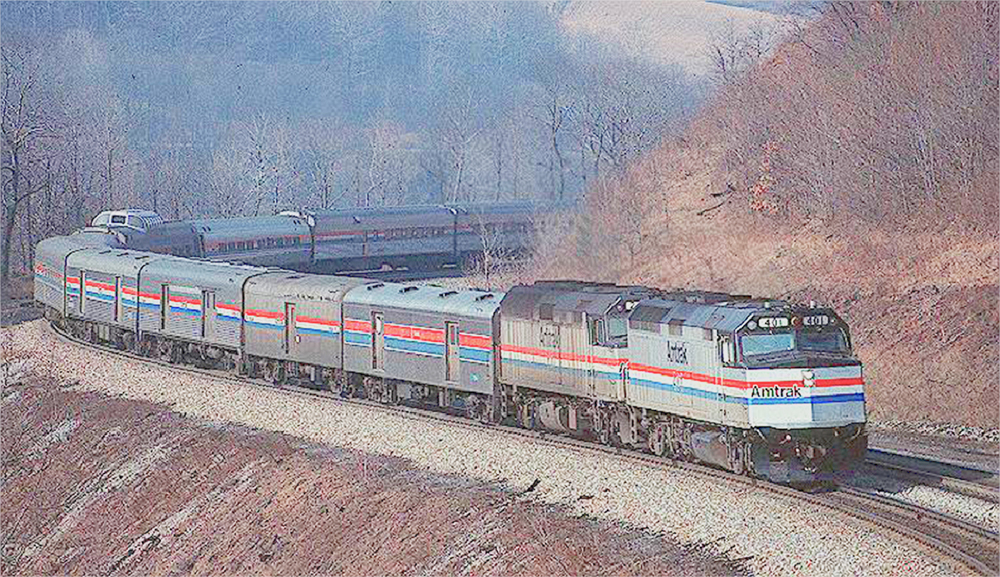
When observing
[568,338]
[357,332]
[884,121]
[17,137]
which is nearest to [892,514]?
[568,338]

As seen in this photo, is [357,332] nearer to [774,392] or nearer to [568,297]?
[568,297]

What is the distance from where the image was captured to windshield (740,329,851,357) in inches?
930

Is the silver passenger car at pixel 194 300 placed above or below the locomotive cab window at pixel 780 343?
above

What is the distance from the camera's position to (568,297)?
95.2 feet

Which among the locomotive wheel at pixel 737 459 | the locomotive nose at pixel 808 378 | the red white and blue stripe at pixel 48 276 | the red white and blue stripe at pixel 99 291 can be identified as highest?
the red white and blue stripe at pixel 48 276

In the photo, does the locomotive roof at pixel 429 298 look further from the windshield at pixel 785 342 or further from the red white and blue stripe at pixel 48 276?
the red white and blue stripe at pixel 48 276

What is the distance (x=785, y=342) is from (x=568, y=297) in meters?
6.37

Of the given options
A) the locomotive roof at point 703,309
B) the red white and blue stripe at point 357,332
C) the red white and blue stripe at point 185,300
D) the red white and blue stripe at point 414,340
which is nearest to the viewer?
the locomotive roof at point 703,309

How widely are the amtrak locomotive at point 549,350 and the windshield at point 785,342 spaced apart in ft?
0.08

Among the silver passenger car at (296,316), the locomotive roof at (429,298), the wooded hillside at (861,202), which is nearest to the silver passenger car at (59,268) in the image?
the silver passenger car at (296,316)

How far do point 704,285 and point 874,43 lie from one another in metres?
10.1

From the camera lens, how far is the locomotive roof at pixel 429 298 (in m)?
32.3

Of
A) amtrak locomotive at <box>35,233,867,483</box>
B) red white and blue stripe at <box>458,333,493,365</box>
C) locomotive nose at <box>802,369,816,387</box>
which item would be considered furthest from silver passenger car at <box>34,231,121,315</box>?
locomotive nose at <box>802,369,816,387</box>

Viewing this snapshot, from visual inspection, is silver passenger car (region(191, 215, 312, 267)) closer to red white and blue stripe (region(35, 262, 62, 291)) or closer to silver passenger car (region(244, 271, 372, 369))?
Answer: red white and blue stripe (region(35, 262, 62, 291))
